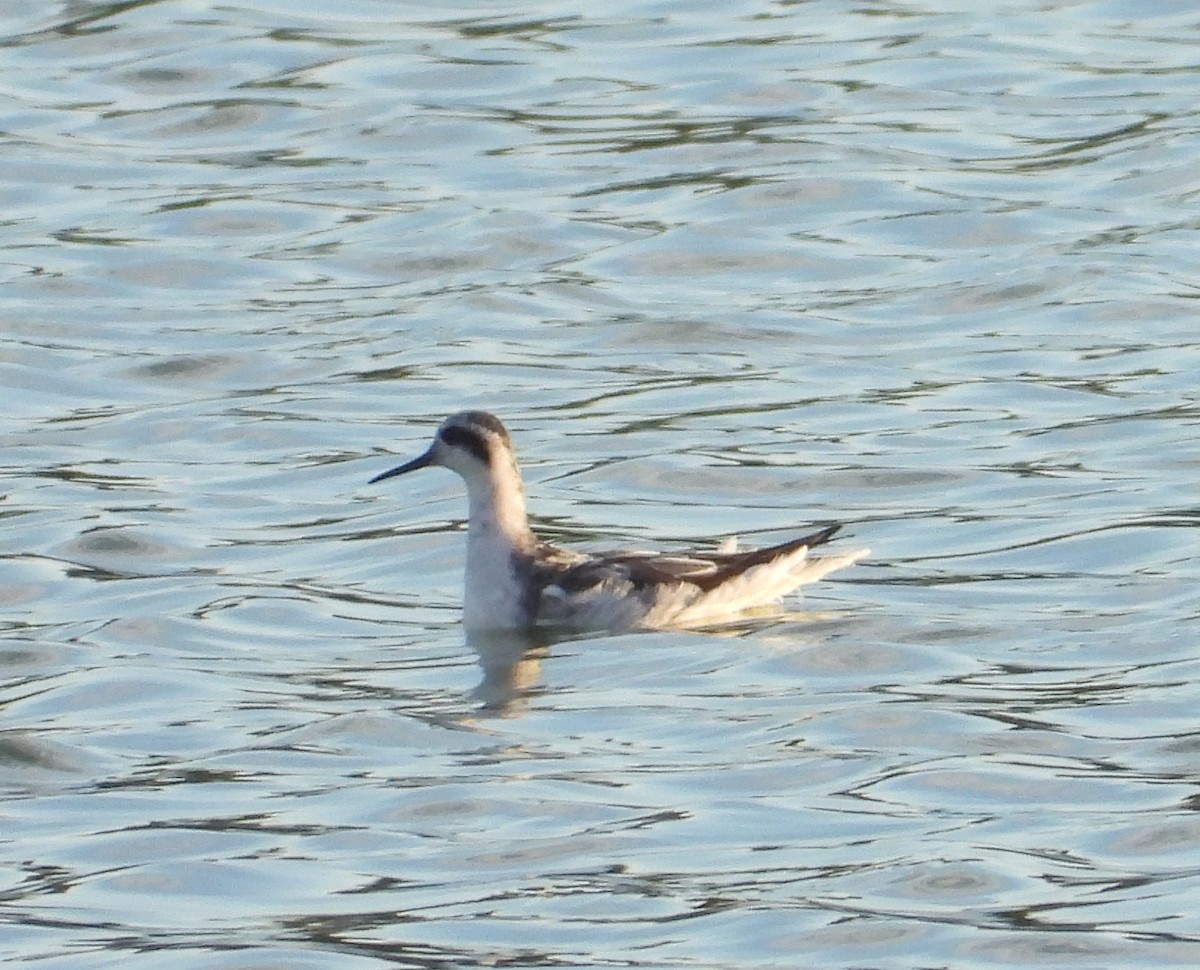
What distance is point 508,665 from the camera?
15.0 meters

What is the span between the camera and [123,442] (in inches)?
757

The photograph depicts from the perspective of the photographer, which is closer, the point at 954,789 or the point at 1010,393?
the point at 954,789

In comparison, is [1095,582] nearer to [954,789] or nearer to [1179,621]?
[1179,621]

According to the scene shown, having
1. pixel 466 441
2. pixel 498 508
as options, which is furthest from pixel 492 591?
pixel 466 441

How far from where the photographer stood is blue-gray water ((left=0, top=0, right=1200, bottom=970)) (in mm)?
11406

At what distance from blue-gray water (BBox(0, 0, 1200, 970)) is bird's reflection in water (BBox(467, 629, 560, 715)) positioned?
55 mm

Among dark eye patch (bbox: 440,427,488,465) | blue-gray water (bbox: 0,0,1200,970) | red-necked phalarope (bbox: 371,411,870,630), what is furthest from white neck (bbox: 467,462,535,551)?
blue-gray water (bbox: 0,0,1200,970)

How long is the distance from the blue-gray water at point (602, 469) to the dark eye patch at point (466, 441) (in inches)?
31.9

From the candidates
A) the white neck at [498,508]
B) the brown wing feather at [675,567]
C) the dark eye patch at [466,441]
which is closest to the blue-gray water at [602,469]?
the brown wing feather at [675,567]

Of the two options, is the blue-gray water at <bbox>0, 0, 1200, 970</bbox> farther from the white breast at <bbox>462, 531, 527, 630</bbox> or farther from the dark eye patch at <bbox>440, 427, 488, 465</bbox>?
the dark eye patch at <bbox>440, 427, 488, 465</bbox>

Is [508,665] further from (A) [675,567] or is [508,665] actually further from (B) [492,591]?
(A) [675,567]

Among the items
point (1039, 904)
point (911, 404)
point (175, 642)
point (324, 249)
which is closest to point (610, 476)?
point (911, 404)

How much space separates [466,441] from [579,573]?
3.28 feet

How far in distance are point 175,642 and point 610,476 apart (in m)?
3.80
